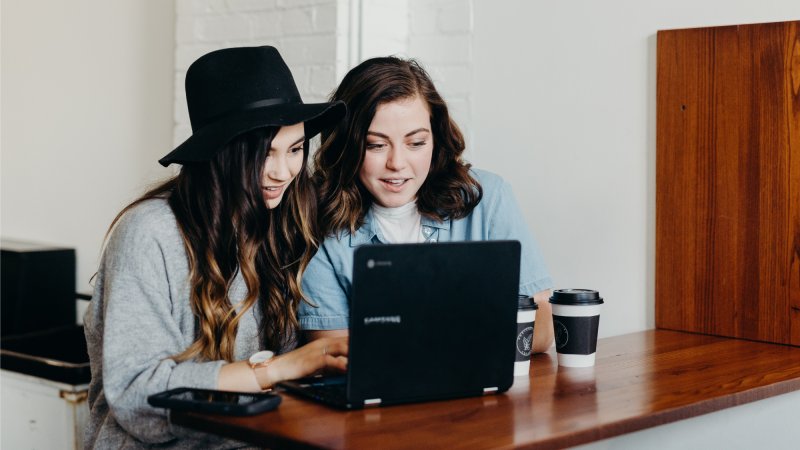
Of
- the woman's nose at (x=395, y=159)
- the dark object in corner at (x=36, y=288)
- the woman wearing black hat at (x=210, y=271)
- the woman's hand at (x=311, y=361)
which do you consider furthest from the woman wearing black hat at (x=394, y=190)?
the dark object in corner at (x=36, y=288)

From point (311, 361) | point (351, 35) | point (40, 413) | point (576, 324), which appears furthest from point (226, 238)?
point (40, 413)

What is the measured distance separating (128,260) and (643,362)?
933 mm

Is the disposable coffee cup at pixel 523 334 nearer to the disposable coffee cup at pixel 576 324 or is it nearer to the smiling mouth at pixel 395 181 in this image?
the disposable coffee cup at pixel 576 324

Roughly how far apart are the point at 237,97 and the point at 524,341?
0.64 meters

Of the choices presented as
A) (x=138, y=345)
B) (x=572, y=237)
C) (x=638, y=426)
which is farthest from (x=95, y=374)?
(x=572, y=237)

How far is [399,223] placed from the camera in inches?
78.7

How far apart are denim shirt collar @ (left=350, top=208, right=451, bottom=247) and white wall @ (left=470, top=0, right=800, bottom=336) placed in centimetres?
49

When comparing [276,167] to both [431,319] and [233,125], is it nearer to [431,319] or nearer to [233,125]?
[233,125]

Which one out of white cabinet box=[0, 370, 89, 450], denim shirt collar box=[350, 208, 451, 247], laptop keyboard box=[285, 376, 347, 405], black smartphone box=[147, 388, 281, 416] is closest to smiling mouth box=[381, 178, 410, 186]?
denim shirt collar box=[350, 208, 451, 247]

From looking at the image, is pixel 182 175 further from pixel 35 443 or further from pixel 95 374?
pixel 35 443

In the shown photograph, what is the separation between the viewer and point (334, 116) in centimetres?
183

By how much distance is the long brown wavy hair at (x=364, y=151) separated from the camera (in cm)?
190

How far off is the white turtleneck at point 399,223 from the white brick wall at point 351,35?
1.93 ft

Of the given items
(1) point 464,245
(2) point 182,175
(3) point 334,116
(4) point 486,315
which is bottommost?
(4) point 486,315
